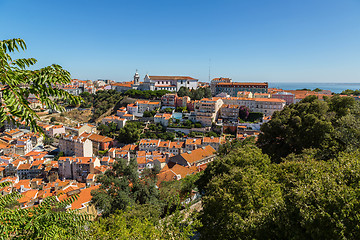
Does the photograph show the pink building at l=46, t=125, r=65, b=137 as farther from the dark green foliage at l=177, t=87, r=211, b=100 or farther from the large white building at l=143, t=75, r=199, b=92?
the dark green foliage at l=177, t=87, r=211, b=100

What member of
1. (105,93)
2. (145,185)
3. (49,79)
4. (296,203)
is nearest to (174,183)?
(145,185)

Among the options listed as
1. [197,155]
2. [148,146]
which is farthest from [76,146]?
[197,155]

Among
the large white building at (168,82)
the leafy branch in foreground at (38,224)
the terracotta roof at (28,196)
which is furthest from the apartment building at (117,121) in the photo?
the leafy branch in foreground at (38,224)

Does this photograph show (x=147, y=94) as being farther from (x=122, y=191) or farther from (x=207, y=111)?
(x=122, y=191)

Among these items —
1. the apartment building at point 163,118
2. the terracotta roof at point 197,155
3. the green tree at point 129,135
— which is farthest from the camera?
the apartment building at point 163,118

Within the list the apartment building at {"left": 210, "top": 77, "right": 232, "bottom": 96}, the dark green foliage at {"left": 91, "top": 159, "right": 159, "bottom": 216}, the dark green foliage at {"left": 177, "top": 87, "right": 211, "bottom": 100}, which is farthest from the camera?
the apartment building at {"left": 210, "top": 77, "right": 232, "bottom": 96}

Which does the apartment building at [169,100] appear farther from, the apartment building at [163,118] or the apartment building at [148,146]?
the apartment building at [148,146]

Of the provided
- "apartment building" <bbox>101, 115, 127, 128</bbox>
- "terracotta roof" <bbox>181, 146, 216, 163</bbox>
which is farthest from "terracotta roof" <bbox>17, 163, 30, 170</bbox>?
"terracotta roof" <bbox>181, 146, 216, 163</bbox>
